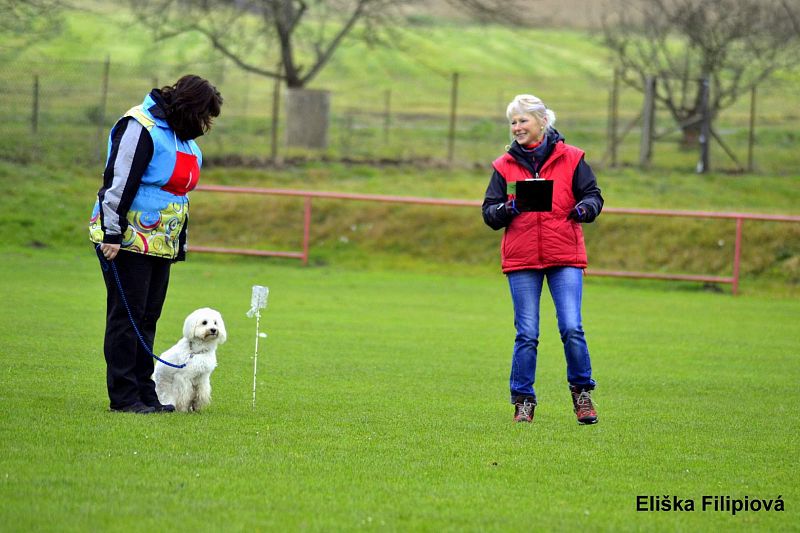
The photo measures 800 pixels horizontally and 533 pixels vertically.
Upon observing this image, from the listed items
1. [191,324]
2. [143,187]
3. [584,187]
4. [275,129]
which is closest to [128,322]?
[191,324]

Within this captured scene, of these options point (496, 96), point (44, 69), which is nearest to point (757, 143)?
point (496, 96)

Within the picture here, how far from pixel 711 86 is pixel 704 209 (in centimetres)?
659

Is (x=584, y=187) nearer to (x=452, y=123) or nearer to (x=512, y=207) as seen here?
(x=512, y=207)

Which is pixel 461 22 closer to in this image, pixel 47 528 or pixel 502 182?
pixel 502 182

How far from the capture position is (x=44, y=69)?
2497cm

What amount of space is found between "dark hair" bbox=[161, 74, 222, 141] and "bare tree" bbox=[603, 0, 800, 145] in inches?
851

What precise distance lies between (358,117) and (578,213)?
22.7 metres

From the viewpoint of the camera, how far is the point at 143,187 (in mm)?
7512

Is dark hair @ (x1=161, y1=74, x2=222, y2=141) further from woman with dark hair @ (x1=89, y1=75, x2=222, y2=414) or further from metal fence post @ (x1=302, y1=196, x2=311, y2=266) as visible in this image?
metal fence post @ (x1=302, y1=196, x2=311, y2=266)

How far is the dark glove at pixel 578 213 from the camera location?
7719 mm

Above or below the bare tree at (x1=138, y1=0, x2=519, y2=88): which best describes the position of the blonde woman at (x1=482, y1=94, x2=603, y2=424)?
below

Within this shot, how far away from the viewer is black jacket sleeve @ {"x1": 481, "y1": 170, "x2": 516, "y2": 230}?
25.6 ft

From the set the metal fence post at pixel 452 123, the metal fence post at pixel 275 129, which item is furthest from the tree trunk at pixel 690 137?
the metal fence post at pixel 275 129

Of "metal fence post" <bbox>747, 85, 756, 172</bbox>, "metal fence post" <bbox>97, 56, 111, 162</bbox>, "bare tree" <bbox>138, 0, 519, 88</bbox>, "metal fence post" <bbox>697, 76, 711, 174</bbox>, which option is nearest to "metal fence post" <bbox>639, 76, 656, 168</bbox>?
"metal fence post" <bbox>697, 76, 711, 174</bbox>
